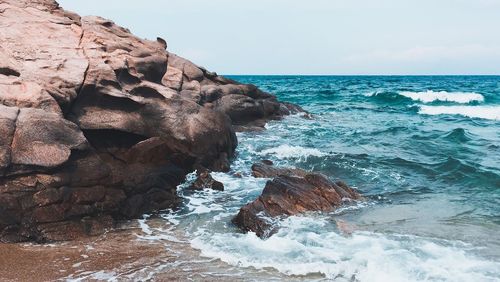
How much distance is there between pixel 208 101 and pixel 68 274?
56.4 ft

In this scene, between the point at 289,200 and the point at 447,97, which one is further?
the point at 447,97

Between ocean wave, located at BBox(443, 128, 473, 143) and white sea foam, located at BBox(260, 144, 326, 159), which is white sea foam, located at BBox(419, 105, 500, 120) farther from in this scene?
white sea foam, located at BBox(260, 144, 326, 159)

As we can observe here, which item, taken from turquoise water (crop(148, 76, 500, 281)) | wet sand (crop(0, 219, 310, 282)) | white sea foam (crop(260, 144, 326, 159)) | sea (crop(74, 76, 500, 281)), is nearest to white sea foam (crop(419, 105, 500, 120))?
turquoise water (crop(148, 76, 500, 281))

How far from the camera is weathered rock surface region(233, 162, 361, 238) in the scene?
33.2 feet

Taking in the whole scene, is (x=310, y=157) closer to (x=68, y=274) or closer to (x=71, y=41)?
(x=71, y=41)

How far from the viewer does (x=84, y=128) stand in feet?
38.0

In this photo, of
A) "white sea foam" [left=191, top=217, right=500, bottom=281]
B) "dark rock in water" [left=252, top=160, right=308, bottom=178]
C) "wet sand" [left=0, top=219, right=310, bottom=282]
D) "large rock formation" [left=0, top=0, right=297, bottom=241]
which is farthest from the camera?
"dark rock in water" [left=252, top=160, right=308, bottom=178]

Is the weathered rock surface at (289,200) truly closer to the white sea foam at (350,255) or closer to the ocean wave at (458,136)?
the white sea foam at (350,255)

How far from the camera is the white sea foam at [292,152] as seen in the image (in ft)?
60.5

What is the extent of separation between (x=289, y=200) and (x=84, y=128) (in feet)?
16.5

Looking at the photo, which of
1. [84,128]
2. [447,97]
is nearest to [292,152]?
[84,128]

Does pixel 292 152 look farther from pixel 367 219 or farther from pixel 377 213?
pixel 367 219

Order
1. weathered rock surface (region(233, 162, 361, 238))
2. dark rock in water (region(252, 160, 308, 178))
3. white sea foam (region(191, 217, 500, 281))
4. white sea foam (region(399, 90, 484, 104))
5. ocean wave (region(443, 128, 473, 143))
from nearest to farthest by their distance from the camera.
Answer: white sea foam (region(191, 217, 500, 281)) → weathered rock surface (region(233, 162, 361, 238)) → dark rock in water (region(252, 160, 308, 178)) → ocean wave (region(443, 128, 473, 143)) → white sea foam (region(399, 90, 484, 104))

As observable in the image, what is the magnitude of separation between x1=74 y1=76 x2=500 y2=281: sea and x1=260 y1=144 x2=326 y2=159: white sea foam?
39mm
